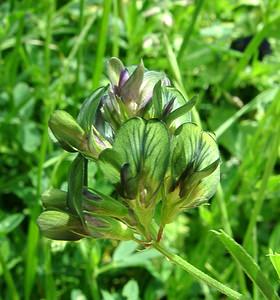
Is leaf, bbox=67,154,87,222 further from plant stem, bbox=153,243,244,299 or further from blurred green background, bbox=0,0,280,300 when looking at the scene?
blurred green background, bbox=0,0,280,300

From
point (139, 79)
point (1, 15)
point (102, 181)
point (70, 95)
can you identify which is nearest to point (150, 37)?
point (70, 95)

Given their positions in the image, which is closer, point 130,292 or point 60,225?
point 60,225

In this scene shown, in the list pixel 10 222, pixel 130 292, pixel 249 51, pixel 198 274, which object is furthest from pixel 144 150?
pixel 249 51

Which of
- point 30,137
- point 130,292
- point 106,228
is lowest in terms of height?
point 130,292

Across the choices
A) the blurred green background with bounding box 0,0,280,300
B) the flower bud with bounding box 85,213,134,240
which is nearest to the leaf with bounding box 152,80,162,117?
the flower bud with bounding box 85,213,134,240

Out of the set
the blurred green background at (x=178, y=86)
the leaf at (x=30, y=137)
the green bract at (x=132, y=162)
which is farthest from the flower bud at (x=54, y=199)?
the leaf at (x=30, y=137)

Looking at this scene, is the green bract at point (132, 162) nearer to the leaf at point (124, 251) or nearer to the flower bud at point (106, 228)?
the flower bud at point (106, 228)

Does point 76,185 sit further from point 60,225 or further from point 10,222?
point 10,222
